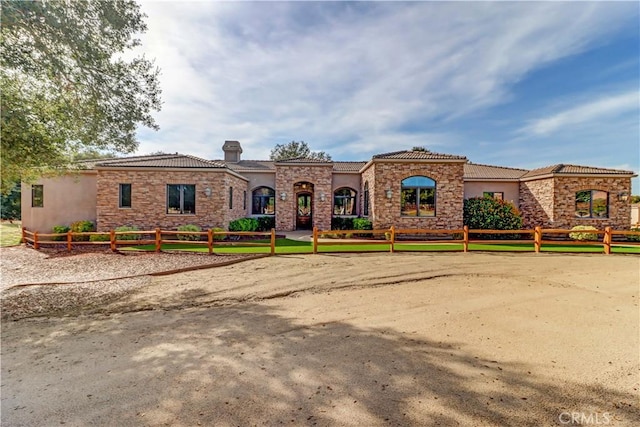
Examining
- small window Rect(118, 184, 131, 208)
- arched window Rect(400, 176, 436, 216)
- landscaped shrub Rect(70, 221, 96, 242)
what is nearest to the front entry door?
arched window Rect(400, 176, 436, 216)

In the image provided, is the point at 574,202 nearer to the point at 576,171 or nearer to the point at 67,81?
the point at 576,171

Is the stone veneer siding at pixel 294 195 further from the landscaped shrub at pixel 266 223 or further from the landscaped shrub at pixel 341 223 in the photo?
the landscaped shrub at pixel 266 223

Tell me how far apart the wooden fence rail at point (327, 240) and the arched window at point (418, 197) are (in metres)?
1.26

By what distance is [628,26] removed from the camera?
28.2 ft

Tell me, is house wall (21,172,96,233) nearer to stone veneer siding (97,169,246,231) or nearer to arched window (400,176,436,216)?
stone veneer siding (97,169,246,231)

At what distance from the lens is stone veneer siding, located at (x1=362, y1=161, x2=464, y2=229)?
15523 mm

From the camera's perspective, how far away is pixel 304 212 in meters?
20.7

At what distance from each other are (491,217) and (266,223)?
12.8 meters

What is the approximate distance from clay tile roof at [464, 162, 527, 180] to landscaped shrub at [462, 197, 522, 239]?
3.73 m

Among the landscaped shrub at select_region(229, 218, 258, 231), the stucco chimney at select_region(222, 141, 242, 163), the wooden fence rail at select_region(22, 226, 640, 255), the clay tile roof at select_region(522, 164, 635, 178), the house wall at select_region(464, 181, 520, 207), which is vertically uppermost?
the stucco chimney at select_region(222, 141, 242, 163)

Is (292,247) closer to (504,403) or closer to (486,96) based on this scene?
(504,403)

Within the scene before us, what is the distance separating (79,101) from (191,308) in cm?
581

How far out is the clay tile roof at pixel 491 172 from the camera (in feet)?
63.5

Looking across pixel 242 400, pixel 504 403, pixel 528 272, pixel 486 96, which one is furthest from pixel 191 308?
pixel 486 96
